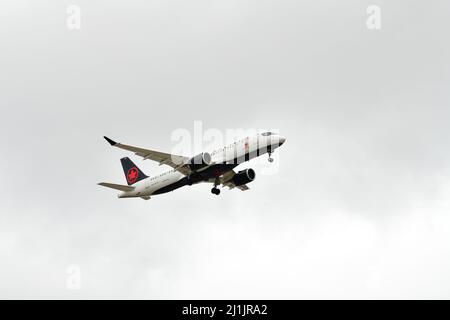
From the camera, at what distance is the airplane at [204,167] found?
78.7 metres

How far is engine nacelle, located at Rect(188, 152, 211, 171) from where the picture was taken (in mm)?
80500

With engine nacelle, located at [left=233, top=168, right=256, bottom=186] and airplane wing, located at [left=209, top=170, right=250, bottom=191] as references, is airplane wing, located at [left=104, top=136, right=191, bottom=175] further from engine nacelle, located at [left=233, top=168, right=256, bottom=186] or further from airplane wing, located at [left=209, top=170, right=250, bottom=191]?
engine nacelle, located at [left=233, top=168, right=256, bottom=186]

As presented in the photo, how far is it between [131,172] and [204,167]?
18.0 meters

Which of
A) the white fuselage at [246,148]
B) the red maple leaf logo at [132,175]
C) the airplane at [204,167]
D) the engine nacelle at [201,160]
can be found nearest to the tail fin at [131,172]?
the red maple leaf logo at [132,175]

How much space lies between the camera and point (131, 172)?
95.9 metres

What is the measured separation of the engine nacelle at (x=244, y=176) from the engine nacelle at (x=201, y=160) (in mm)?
8647

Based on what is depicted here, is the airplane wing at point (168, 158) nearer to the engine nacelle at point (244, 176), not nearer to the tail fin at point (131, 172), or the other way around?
the engine nacelle at point (244, 176)

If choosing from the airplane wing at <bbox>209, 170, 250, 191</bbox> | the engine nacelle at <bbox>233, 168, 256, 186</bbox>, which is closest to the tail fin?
the airplane wing at <bbox>209, 170, 250, 191</bbox>

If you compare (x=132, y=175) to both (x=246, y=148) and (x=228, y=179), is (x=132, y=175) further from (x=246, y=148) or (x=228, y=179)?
(x=246, y=148)

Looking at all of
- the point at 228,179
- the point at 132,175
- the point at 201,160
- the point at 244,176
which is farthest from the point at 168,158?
the point at 132,175
